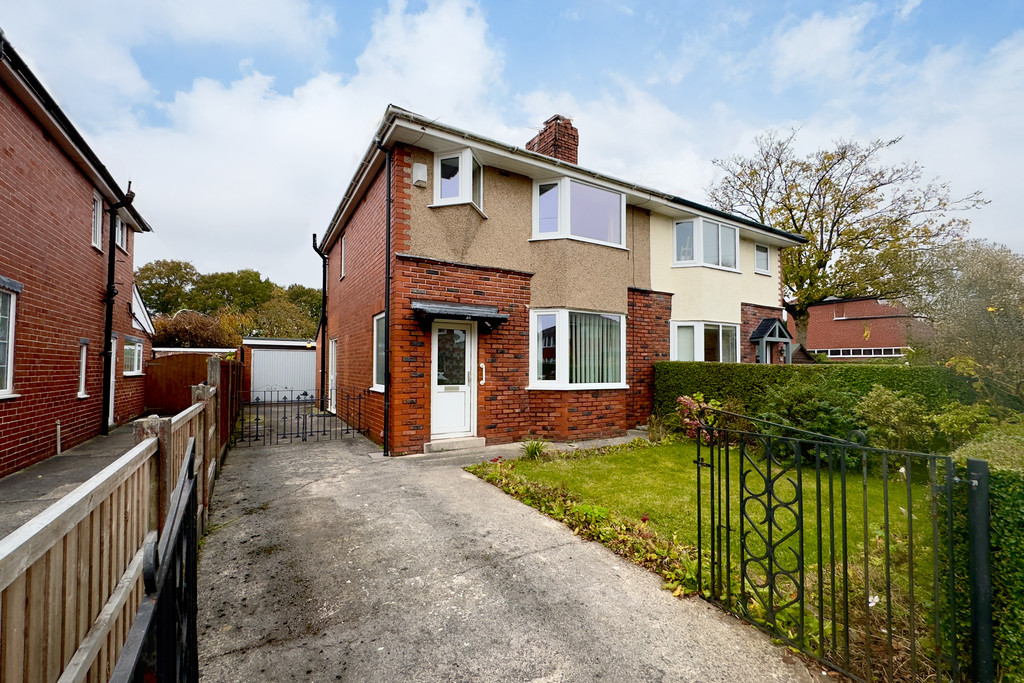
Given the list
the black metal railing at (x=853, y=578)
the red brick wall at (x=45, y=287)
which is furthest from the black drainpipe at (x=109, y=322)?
the black metal railing at (x=853, y=578)

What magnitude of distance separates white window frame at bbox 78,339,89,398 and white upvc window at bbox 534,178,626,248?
9677 mm

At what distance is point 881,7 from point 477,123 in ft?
25.5

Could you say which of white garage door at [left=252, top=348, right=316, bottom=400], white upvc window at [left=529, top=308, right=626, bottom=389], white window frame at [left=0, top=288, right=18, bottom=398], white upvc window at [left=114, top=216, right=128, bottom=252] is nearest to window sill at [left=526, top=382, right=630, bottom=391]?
white upvc window at [left=529, top=308, right=626, bottom=389]

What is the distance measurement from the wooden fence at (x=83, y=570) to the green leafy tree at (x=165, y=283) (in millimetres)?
46149

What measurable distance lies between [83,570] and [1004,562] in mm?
3843

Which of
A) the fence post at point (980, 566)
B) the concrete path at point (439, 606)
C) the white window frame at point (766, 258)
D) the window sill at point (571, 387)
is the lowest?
the concrete path at point (439, 606)

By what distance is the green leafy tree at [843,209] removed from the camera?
19234 mm

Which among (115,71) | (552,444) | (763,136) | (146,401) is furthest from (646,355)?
(763,136)

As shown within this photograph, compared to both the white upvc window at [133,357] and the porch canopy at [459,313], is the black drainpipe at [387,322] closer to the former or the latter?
the porch canopy at [459,313]

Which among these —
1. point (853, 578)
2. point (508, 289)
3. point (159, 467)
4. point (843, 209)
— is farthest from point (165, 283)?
point (843, 209)

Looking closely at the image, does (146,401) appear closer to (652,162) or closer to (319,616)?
(319,616)

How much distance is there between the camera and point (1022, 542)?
195cm

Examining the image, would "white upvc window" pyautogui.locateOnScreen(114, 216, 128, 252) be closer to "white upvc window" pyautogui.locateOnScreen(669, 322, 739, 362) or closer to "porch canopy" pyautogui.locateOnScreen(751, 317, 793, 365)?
"white upvc window" pyautogui.locateOnScreen(669, 322, 739, 362)

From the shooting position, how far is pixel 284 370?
19.9m
